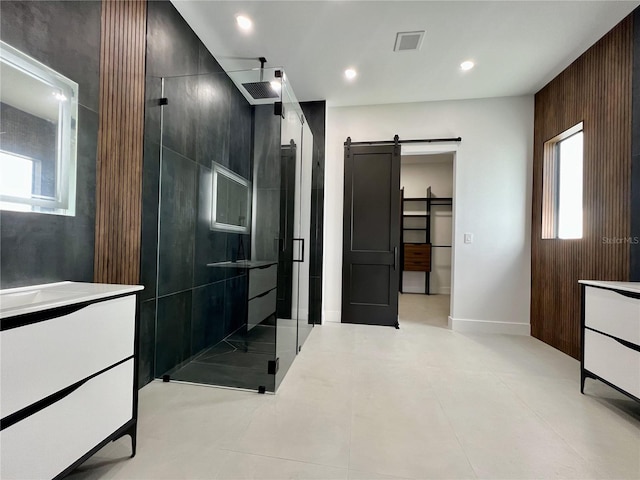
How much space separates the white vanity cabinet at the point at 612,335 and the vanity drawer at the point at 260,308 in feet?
7.36

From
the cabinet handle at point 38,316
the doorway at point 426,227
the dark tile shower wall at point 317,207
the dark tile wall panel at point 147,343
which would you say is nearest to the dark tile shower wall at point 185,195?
the dark tile wall panel at point 147,343

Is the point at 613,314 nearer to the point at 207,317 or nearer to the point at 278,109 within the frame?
the point at 278,109

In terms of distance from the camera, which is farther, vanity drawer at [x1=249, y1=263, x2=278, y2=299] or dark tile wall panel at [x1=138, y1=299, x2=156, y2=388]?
vanity drawer at [x1=249, y1=263, x2=278, y2=299]

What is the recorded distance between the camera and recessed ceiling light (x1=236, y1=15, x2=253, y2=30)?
2156 mm

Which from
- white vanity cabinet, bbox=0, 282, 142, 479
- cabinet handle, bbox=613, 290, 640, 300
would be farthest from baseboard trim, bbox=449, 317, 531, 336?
white vanity cabinet, bbox=0, 282, 142, 479

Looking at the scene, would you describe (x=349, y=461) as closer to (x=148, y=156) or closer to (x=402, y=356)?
(x=402, y=356)

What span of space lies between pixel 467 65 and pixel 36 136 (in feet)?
11.1

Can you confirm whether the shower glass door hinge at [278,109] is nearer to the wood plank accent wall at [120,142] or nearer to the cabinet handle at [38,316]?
the wood plank accent wall at [120,142]

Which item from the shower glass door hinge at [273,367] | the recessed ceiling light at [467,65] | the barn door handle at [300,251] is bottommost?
the shower glass door hinge at [273,367]

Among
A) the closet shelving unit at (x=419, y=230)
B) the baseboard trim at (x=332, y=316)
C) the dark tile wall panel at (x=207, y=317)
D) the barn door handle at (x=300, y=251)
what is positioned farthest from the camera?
the closet shelving unit at (x=419, y=230)

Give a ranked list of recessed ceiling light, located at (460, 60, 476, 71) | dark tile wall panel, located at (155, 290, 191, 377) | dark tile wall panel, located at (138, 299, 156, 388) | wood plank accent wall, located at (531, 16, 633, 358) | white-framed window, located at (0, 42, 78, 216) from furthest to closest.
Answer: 1. recessed ceiling light, located at (460, 60, 476, 71)
2. wood plank accent wall, located at (531, 16, 633, 358)
3. dark tile wall panel, located at (155, 290, 191, 377)
4. dark tile wall panel, located at (138, 299, 156, 388)
5. white-framed window, located at (0, 42, 78, 216)

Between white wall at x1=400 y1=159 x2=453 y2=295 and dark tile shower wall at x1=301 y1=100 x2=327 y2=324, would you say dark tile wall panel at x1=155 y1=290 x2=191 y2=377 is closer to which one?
dark tile shower wall at x1=301 y1=100 x2=327 y2=324

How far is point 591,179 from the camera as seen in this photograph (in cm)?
244

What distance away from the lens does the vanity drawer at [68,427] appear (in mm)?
828
